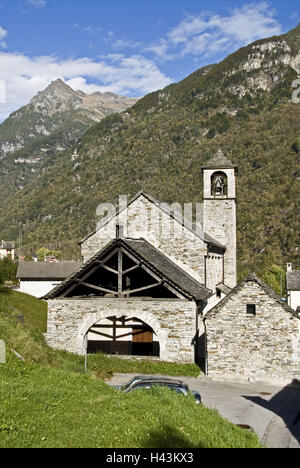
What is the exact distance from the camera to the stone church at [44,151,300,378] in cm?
1661

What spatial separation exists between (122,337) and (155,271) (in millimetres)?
5738

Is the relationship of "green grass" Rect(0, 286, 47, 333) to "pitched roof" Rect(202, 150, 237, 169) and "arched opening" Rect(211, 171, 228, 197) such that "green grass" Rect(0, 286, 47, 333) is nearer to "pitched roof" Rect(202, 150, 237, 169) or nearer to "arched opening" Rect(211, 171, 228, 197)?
"arched opening" Rect(211, 171, 228, 197)

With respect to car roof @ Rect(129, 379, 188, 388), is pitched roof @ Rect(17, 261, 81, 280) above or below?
above

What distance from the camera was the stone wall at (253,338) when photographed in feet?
52.8

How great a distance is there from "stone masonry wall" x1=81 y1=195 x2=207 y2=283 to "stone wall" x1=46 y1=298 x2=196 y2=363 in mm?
4236

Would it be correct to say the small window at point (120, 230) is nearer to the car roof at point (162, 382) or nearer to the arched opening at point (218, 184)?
the arched opening at point (218, 184)

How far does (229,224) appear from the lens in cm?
2917

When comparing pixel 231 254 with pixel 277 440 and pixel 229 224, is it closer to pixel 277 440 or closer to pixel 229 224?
pixel 229 224

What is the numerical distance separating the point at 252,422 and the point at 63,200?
136161 millimetres

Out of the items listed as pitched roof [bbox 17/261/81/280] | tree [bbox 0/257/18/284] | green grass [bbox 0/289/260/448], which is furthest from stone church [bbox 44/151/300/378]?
tree [bbox 0/257/18/284]
